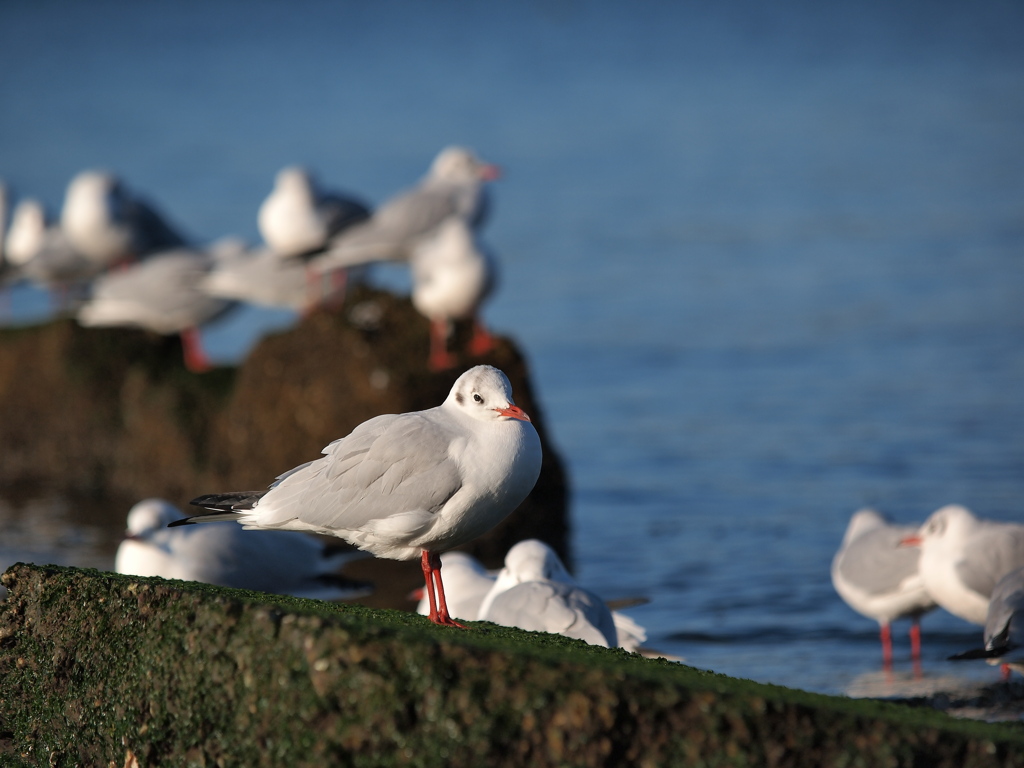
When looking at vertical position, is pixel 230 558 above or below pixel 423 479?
above

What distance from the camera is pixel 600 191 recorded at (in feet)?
95.1

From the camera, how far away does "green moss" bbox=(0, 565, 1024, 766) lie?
319 cm

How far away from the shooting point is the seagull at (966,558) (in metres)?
6.52

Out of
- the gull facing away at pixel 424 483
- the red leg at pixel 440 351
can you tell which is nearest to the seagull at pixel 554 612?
the gull facing away at pixel 424 483

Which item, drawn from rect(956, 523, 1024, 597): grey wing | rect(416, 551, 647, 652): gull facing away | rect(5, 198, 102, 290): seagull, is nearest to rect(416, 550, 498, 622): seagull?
rect(416, 551, 647, 652): gull facing away

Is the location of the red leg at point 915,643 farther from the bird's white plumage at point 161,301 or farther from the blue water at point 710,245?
the bird's white plumage at point 161,301

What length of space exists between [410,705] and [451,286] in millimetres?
5898

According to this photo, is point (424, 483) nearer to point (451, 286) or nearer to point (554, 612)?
point (554, 612)

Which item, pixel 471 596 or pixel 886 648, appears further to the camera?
pixel 886 648

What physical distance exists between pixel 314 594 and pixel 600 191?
75.3ft

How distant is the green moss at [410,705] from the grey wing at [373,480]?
636mm

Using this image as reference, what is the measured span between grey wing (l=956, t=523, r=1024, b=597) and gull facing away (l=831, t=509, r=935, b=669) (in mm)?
399

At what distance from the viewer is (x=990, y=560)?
257 inches

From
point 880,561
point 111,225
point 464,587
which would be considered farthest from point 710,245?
point 464,587
